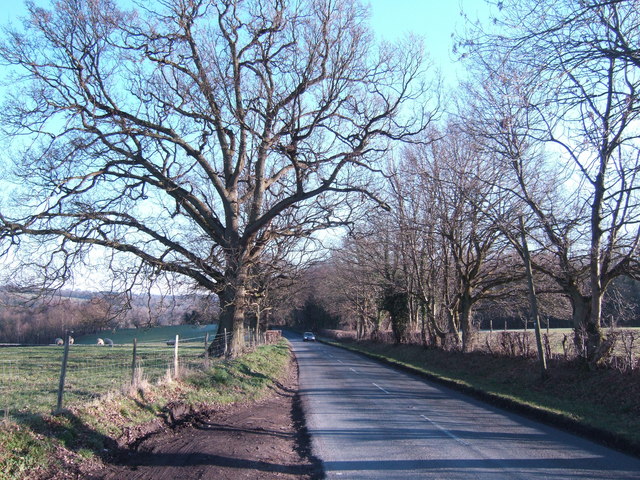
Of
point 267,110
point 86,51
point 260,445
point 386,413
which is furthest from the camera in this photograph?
point 267,110

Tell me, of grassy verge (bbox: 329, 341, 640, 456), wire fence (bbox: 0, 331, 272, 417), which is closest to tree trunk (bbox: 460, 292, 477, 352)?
grassy verge (bbox: 329, 341, 640, 456)

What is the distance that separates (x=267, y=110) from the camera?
1766cm

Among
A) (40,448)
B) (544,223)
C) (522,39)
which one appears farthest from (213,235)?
(522,39)

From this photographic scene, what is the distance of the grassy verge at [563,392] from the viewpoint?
10016mm

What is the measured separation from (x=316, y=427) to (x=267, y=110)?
11106mm

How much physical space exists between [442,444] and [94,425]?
19.0 feet

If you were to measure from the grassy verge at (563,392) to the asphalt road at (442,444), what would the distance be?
0.47 m

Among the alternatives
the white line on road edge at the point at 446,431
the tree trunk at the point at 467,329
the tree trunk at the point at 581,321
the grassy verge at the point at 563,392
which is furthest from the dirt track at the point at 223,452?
the tree trunk at the point at 467,329

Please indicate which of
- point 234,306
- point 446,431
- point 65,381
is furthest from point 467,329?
point 65,381

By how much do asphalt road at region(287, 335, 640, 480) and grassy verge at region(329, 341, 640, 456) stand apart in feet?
1.55

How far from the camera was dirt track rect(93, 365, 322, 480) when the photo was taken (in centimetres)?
693

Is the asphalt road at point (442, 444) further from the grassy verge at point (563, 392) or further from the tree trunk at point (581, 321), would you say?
the tree trunk at point (581, 321)

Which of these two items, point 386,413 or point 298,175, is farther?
point 298,175

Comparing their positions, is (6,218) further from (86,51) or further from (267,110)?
(267,110)
